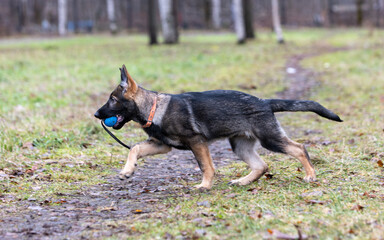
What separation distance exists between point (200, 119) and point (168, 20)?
21.7m

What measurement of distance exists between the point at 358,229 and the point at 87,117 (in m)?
6.48

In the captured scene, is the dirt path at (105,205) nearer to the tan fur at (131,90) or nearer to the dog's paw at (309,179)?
the tan fur at (131,90)

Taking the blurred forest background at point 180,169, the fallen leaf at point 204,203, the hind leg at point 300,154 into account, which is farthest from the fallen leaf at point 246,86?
the fallen leaf at point 204,203

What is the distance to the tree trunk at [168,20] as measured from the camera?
2628 centimetres

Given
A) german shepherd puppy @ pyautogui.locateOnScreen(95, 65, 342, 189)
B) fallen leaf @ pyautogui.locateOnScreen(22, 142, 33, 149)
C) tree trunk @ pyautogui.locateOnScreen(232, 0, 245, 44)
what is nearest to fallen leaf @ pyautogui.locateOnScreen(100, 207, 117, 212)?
german shepherd puppy @ pyautogui.locateOnScreen(95, 65, 342, 189)

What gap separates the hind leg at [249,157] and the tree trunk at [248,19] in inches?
951

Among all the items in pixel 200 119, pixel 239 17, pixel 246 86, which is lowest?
pixel 246 86

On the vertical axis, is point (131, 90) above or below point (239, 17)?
below

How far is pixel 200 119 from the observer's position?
5750 mm

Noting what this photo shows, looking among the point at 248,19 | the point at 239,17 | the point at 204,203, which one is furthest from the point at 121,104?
the point at 248,19

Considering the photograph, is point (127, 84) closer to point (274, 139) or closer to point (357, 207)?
point (274, 139)

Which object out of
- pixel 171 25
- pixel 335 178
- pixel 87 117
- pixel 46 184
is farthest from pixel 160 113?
pixel 171 25

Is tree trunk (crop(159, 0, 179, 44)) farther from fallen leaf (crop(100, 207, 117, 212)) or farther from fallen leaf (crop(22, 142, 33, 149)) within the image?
fallen leaf (crop(100, 207, 117, 212))

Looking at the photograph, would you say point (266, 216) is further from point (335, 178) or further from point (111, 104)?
point (111, 104)
